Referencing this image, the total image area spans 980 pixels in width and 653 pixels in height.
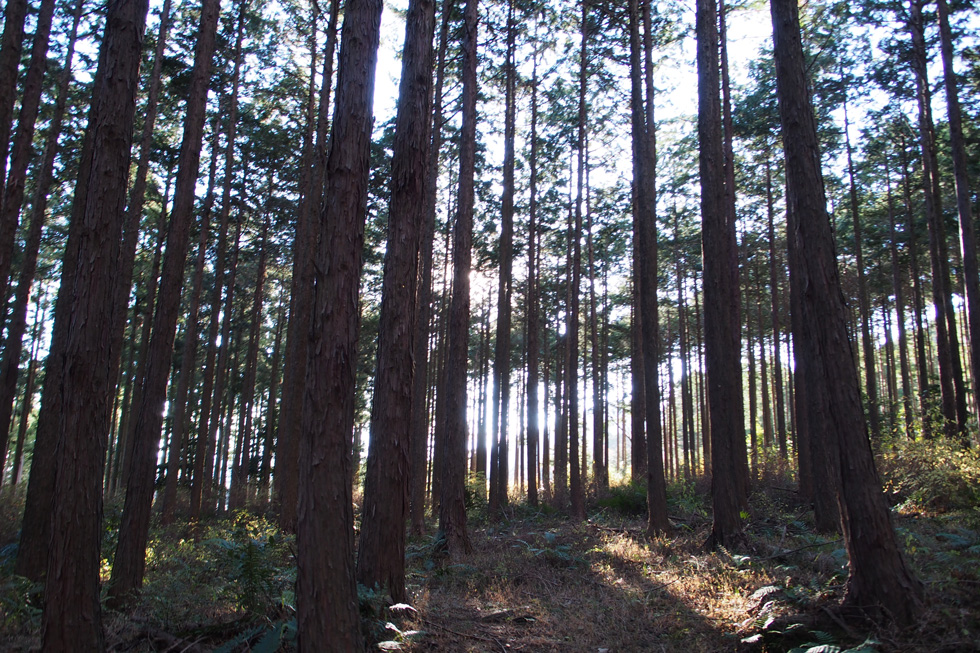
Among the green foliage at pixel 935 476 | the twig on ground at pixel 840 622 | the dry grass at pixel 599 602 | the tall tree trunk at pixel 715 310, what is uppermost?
the tall tree trunk at pixel 715 310

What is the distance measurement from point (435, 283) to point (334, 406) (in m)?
21.1

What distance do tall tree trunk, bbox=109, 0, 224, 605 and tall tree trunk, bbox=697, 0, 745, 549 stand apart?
8.05 m

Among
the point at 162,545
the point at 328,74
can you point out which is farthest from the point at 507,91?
the point at 162,545

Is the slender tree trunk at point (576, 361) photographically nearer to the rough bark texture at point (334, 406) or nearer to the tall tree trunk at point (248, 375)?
the tall tree trunk at point (248, 375)

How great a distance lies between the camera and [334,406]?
3.98 meters

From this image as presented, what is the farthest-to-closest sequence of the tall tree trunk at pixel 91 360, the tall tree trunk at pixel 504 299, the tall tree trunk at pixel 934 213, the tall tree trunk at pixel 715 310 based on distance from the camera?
the tall tree trunk at pixel 934 213 → the tall tree trunk at pixel 504 299 → the tall tree trunk at pixel 715 310 → the tall tree trunk at pixel 91 360

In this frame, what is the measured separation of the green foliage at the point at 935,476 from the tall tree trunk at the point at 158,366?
1324 cm

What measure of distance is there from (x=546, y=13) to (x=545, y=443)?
63.1ft

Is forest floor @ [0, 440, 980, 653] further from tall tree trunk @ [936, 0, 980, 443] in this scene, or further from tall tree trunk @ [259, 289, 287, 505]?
tall tree trunk @ [259, 289, 287, 505]

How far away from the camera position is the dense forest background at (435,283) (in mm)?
4355

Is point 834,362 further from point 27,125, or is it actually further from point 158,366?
point 27,125

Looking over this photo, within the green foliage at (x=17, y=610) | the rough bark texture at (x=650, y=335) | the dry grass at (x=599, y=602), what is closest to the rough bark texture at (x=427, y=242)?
the dry grass at (x=599, y=602)

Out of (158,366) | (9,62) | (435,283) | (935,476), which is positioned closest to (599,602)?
(158,366)

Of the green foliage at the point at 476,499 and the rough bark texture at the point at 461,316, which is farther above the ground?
the rough bark texture at the point at 461,316
